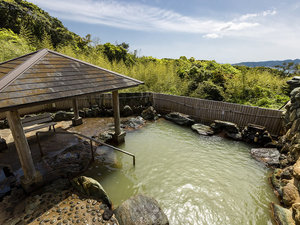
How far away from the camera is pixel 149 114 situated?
9.91 m

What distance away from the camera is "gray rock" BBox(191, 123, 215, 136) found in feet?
25.5

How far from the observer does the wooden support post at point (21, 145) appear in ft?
10.8

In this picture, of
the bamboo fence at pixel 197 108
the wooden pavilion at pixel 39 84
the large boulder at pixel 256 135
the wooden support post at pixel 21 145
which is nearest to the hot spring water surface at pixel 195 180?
the large boulder at pixel 256 135

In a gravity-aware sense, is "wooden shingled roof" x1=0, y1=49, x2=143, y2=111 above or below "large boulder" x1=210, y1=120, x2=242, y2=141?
above

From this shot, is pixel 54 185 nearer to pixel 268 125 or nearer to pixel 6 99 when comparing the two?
pixel 6 99

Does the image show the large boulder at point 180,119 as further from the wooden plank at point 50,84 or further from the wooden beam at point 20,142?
the wooden beam at point 20,142

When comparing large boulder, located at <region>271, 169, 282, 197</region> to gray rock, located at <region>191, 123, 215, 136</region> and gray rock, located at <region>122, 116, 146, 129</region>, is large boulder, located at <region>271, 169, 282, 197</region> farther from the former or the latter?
gray rock, located at <region>122, 116, 146, 129</region>

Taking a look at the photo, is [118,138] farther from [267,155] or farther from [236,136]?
[267,155]

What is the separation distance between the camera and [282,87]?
982 centimetres

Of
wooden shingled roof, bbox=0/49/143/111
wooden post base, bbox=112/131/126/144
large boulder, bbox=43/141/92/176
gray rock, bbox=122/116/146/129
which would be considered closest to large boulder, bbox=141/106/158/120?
gray rock, bbox=122/116/146/129

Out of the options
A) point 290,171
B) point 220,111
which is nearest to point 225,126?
point 220,111

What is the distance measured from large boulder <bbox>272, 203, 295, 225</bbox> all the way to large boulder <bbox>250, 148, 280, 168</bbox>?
7.19ft

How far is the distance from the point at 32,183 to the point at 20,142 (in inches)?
47.0

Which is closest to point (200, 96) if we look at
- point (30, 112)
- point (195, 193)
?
point (195, 193)
